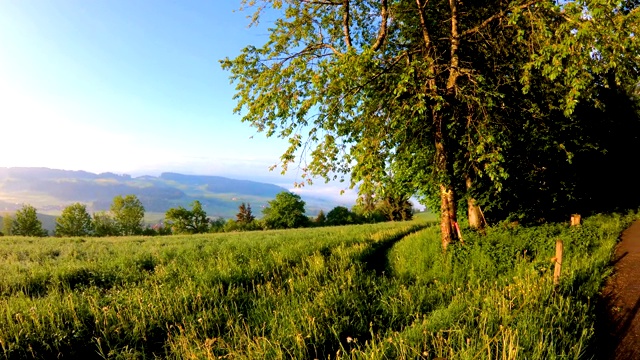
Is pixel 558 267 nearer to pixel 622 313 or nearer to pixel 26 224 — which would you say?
pixel 622 313

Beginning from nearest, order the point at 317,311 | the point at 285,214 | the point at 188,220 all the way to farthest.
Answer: the point at 317,311 → the point at 285,214 → the point at 188,220

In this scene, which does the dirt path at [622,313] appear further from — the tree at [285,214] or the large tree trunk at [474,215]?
the tree at [285,214]

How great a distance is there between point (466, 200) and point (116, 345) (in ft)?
57.1

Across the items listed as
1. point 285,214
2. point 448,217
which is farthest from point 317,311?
point 285,214

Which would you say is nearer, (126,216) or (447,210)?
(447,210)

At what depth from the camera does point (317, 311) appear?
618 cm

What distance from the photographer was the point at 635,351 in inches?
199

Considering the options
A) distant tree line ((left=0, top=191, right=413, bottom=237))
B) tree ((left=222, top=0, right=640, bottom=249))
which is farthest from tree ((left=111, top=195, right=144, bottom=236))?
tree ((left=222, top=0, right=640, bottom=249))

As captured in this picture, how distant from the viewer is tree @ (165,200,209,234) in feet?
253

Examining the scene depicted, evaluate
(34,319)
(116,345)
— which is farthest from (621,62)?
(34,319)

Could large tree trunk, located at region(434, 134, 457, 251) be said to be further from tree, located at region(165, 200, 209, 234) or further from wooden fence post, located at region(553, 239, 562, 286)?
tree, located at region(165, 200, 209, 234)

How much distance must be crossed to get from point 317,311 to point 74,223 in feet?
313

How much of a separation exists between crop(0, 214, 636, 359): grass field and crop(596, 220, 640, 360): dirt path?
329mm

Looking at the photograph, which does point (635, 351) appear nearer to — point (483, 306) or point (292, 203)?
Result: point (483, 306)
